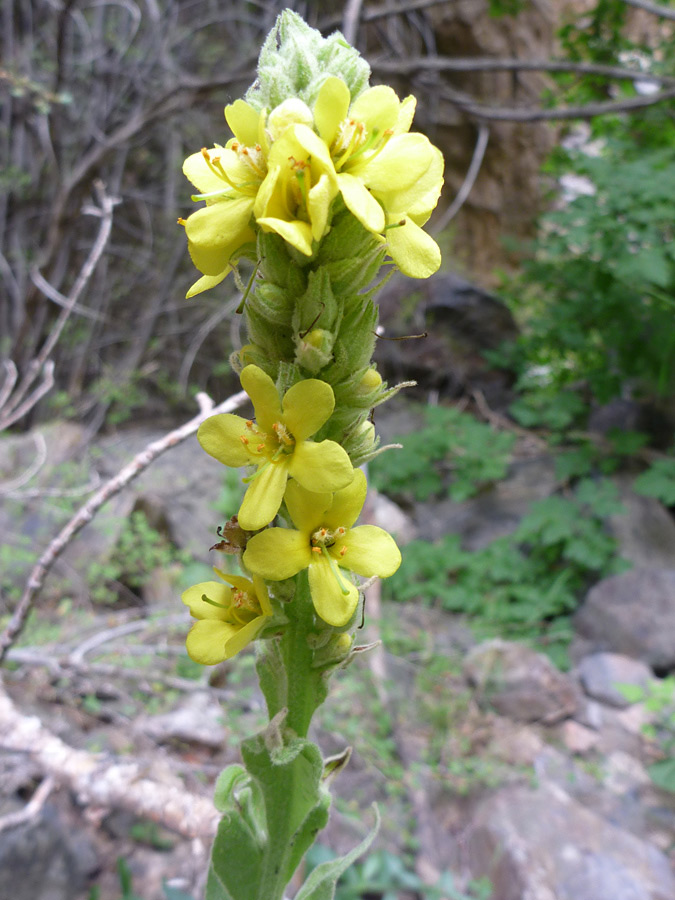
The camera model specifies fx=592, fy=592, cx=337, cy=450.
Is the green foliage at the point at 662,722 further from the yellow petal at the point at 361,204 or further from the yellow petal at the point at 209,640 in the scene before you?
the yellow petal at the point at 361,204

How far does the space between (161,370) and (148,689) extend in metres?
4.07

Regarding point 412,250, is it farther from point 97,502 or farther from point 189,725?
point 189,725

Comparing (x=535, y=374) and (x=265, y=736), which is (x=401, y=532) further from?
(x=265, y=736)

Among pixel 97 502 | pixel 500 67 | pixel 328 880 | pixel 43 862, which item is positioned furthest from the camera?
pixel 500 67

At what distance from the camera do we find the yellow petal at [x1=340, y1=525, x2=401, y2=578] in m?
0.69

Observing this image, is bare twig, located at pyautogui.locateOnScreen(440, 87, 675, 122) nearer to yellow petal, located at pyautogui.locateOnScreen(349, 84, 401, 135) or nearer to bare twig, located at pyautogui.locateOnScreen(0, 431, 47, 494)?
bare twig, located at pyautogui.locateOnScreen(0, 431, 47, 494)

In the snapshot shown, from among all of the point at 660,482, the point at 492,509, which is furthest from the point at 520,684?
the point at 492,509

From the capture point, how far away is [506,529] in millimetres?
5484

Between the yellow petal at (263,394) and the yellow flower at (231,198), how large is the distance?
0.13m

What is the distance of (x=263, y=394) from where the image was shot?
704 millimetres

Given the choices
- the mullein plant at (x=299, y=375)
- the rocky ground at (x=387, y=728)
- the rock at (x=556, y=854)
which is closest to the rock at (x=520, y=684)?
the rocky ground at (x=387, y=728)

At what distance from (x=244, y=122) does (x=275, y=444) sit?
15.9 inches

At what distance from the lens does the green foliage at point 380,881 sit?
1818 mm

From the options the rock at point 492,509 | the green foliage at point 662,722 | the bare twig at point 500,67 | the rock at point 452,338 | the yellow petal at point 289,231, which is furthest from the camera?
the rock at point 452,338
